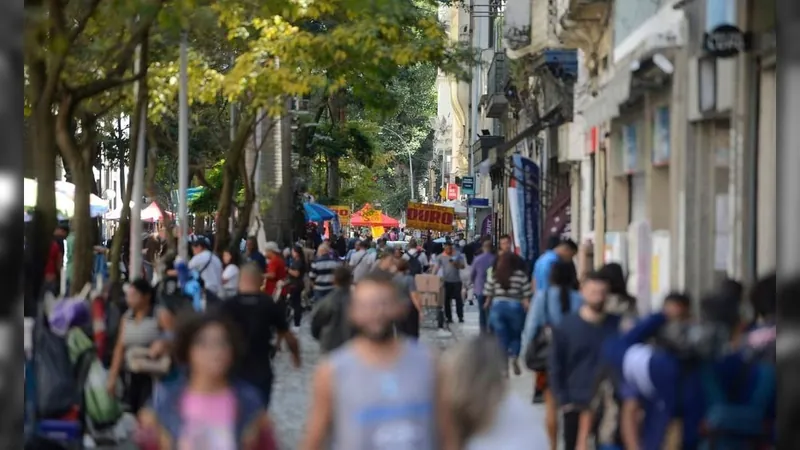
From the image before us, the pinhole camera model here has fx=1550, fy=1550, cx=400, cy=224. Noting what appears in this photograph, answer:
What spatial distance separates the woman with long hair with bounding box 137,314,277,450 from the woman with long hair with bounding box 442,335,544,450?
1189 mm

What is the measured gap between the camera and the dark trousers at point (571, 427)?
10461 millimetres

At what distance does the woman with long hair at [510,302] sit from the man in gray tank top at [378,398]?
11.2 meters

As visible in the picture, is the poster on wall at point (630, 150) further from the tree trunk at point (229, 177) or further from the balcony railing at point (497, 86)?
the balcony railing at point (497, 86)

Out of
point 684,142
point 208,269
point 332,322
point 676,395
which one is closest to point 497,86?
point 208,269

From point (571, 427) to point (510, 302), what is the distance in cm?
728

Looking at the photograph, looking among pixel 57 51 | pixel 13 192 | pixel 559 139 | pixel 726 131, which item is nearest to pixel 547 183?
pixel 559 139

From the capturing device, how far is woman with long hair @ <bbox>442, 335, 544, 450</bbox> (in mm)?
6082

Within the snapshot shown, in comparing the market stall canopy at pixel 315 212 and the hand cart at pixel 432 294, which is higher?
the market stall canopy at pixel 315 212

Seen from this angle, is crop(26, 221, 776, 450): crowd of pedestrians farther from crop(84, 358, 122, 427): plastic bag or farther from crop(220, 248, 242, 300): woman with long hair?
crop(220, 248, 242, 300): woman with long hair

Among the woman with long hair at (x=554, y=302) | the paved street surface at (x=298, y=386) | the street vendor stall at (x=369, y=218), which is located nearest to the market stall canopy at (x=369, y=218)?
the street vendor stall at (x=369, y=218)

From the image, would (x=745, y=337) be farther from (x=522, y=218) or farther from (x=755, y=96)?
(x=522, y=218)

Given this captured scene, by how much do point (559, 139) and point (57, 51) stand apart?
20111 mm

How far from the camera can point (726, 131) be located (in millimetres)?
17172

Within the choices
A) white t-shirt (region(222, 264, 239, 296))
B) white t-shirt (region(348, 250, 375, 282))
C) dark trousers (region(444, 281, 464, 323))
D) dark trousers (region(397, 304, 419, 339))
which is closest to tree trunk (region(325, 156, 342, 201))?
dark trousers (region(444, 281, 464, 323))
